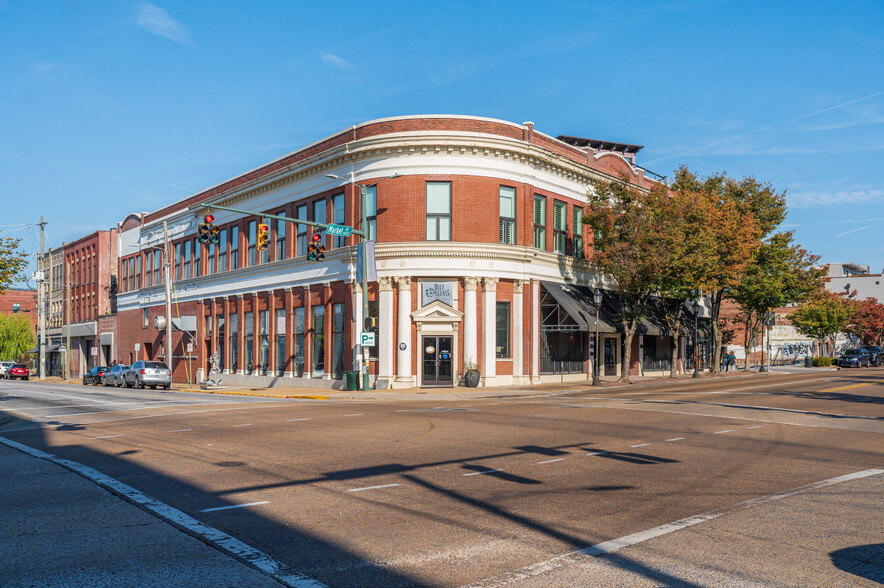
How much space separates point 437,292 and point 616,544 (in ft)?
97.4

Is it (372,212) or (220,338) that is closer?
(372,212)

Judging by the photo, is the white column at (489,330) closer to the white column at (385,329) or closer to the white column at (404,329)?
Answer: the white column at (404,329)

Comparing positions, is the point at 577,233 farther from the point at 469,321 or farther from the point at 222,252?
the point at 222,252

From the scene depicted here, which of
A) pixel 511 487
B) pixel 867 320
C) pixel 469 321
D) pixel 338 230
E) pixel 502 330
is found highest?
pixel 338 230

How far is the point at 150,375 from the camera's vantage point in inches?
1725

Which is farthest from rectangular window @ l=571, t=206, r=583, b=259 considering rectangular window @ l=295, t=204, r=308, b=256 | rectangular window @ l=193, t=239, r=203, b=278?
rectangular window @ l=193, t=239, r=203, b=278

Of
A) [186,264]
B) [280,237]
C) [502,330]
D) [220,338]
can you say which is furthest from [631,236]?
[186,264]

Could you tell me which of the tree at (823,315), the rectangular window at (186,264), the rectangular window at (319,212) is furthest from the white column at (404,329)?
the tree at (823,315)

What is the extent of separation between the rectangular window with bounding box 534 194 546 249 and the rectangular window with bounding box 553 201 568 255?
3.22ft

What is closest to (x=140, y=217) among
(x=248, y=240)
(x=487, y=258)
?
(x=248, y=240)

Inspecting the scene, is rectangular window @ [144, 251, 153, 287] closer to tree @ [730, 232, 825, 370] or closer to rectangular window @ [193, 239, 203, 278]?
rectangular window @ [193, 239, 203, 278]

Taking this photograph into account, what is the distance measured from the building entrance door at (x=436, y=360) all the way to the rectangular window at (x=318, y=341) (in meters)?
7.08

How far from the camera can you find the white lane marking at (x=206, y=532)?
595 cm

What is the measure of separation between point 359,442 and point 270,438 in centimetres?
206
